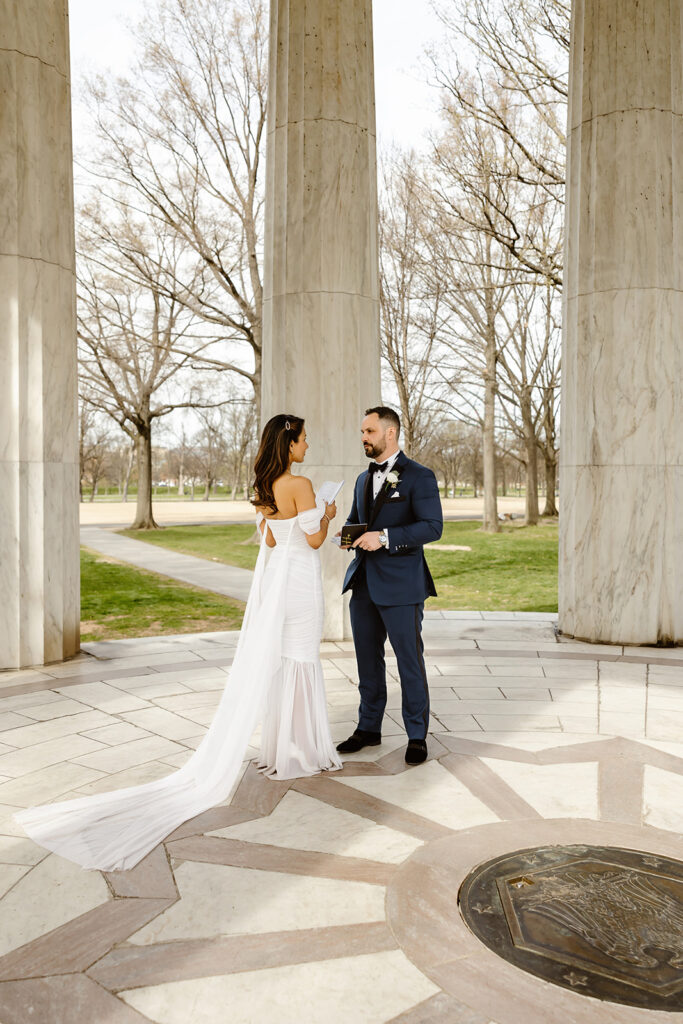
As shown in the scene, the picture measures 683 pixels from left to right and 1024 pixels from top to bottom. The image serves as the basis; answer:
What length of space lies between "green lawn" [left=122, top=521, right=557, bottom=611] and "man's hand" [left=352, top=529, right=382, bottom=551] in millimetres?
7442

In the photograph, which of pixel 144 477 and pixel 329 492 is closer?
pixel 329 492

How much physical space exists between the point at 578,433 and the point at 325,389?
2.75 m

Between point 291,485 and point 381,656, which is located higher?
point 291,485

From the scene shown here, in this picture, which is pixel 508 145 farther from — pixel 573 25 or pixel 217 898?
pixel 217 898

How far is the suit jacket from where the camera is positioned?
15.3 ft

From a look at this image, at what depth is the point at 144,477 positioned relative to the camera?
2866 centimetres

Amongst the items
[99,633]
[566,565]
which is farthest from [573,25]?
[99,633]

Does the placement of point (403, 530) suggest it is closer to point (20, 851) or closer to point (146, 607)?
point (20, 851)

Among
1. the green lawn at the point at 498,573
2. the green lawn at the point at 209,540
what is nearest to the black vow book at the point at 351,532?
the green lawn at the point at 498,573

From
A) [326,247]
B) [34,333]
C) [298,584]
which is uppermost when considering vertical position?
[326,247]

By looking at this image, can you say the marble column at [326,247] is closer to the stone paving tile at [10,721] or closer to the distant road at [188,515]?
the stone paving tile at [10,721]

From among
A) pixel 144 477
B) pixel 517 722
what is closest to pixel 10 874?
pixel 517 722

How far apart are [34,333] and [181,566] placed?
33.4 ft

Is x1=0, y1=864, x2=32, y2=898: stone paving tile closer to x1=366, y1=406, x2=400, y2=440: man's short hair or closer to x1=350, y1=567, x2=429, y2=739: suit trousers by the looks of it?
x1=350, y1=567, x2=429, y2=739: suit trousers
